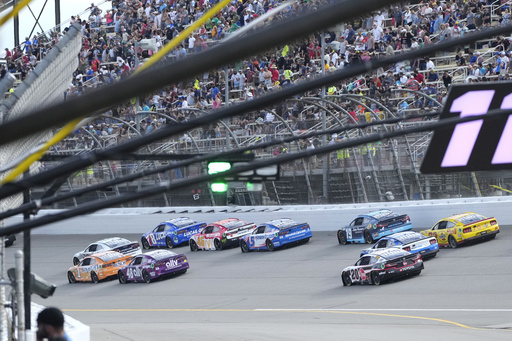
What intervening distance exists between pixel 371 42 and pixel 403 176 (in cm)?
688

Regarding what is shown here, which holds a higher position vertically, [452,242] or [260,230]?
[260,230]

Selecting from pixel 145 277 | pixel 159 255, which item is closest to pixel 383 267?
pixel 159 255

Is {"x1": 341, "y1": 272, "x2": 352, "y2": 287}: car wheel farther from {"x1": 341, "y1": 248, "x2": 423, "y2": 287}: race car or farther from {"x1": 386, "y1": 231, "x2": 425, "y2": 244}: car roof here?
{"x1": 386, "y1": 231, "x2": 425, "y2": 244}: car roof

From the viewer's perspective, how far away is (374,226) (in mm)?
30141

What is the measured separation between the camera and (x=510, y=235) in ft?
95.5

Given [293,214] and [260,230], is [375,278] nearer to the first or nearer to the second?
[260,230]

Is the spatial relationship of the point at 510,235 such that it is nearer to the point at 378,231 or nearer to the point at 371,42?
the point at 378,231

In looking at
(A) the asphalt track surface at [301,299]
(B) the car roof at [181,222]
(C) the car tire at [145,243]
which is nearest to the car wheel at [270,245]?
(A) the asphalt track surface at [301,299]

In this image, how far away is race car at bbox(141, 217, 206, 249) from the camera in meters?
34.8

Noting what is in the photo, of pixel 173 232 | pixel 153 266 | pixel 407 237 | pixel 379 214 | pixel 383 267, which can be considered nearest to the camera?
pixel 383 267

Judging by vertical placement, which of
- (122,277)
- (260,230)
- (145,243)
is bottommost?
(122,277)

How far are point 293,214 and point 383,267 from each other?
962 cm

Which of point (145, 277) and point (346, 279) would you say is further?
point (145, 277)

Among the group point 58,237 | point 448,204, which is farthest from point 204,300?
point 58,237
